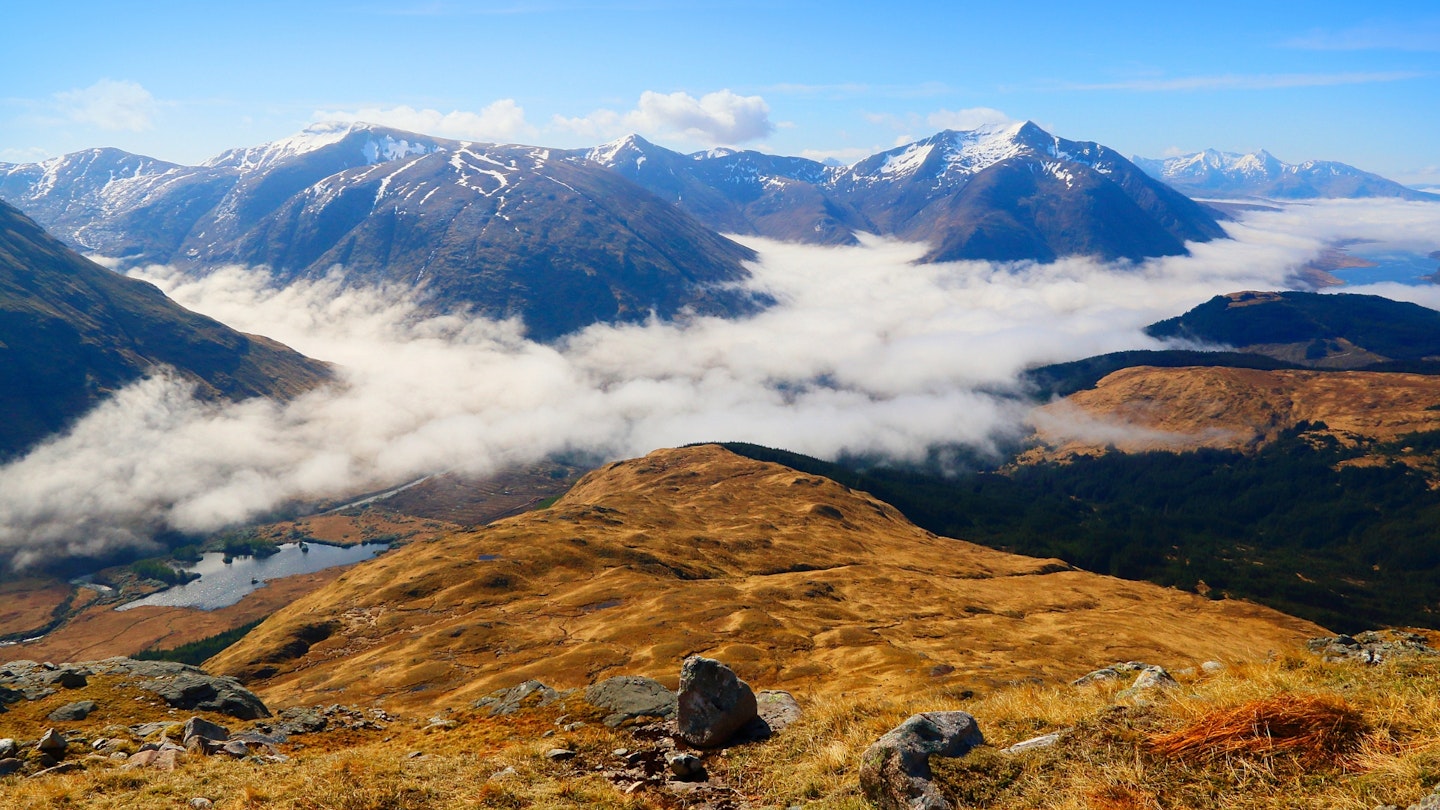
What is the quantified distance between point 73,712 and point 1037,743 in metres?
48.1

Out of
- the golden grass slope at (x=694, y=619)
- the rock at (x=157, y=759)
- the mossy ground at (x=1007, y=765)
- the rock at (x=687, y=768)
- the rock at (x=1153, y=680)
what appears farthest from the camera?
the golden grass slope at (x=694, y=619)

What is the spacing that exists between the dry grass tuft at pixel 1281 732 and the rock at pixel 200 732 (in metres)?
33.8

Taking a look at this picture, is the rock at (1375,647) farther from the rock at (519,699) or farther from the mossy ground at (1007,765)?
the rock at (519,699)

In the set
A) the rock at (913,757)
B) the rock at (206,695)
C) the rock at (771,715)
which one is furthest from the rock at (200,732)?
the rock at (913,757)

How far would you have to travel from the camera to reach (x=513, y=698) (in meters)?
40.0

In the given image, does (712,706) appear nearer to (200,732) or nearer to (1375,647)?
(200,732)

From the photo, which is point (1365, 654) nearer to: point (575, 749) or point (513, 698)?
point (575, 749)

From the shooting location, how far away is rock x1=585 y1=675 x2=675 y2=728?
2970cm

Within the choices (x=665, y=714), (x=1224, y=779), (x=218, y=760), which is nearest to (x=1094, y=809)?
(x=1224, y=779)

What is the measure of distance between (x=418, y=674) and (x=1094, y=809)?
89801 millimetres

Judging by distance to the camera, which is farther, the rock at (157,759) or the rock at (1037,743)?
the rock at (157,759)

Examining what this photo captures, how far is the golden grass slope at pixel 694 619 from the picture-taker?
8175cm

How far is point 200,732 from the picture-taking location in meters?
28.5

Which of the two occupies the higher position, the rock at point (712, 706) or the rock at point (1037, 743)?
the rock at point (1037, 743)
